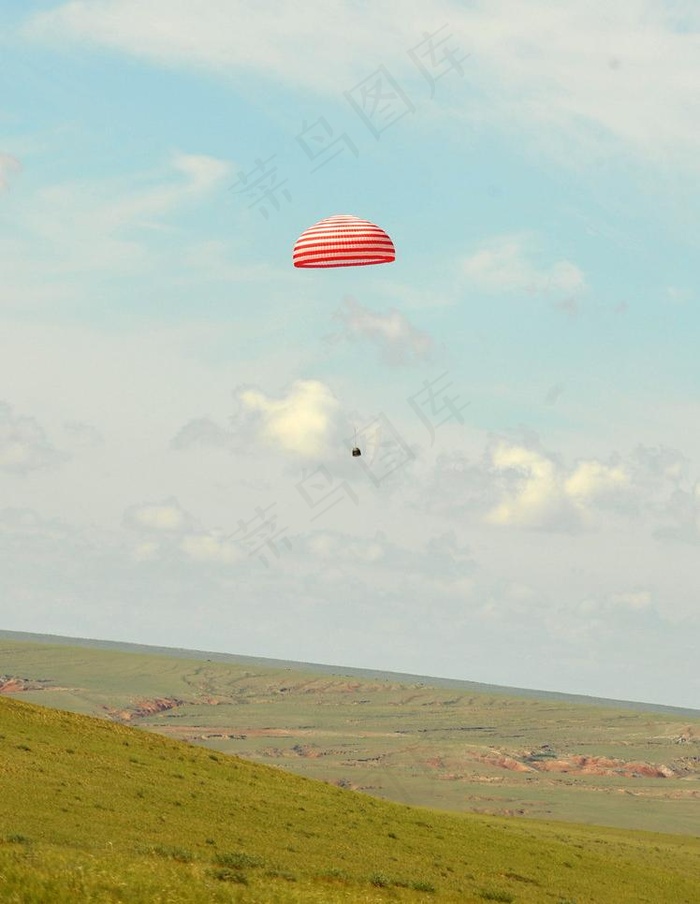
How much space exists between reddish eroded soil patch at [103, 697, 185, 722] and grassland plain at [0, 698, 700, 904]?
104 metres

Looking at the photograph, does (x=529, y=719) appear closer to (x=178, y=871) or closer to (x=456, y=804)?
(x=456, y=804)

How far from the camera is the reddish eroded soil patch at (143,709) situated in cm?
16188

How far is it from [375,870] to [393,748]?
105 meters

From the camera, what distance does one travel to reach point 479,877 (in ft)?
152

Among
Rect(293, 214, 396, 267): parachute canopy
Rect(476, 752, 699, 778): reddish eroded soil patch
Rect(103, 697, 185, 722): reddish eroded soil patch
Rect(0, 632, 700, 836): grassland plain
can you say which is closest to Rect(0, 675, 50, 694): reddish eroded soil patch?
Rect(0, 632, 700, 836): grassland plain

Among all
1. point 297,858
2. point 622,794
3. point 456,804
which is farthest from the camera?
point 622,794

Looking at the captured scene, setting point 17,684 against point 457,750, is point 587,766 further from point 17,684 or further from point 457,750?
point 17,684

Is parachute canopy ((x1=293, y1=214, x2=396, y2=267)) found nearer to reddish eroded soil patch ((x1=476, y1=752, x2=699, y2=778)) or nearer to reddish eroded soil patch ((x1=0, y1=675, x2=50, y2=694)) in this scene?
reddish eroded soil patch ((x1=476, y1=752, x2=699, y2=778))

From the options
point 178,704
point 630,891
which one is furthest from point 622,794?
point 178,704

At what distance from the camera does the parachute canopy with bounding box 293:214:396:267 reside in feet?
189

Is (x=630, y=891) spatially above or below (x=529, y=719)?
below

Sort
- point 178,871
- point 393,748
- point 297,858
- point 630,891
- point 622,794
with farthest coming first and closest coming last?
1. point 393,748
2. point 622,794
3. point 630,891
4. point 297,858
5. point 178,871

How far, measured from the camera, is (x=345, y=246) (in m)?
57.6

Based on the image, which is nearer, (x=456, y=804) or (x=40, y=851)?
(x=40, y=851)
